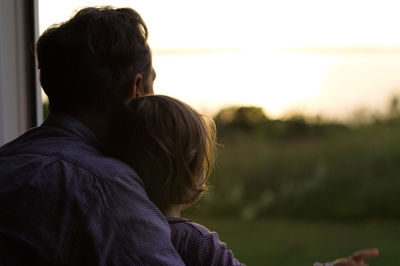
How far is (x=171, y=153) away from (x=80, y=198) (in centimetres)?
19

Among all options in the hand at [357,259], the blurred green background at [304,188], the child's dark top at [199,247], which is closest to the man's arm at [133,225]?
the child's dark top at [199,247]

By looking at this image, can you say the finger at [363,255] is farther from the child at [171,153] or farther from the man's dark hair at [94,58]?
the man's dark hair at [94,58]

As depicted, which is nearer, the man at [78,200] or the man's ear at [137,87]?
the man at [78,200]

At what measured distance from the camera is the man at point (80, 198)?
2.59 ft

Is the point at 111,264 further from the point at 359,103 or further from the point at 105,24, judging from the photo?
the point at 359,103

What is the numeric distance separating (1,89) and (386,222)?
3846 millimetres

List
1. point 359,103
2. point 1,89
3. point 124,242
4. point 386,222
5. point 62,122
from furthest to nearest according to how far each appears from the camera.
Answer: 1. point 386,222
2. point 359,103
3. point 1,89
4. point 62,122
5. point 124,242

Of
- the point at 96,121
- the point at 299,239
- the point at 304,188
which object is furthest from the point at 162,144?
the point at 299,239

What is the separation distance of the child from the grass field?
135 inches

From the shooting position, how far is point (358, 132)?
12.9 ft

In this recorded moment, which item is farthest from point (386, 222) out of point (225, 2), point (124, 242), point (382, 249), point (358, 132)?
point (124, 242)

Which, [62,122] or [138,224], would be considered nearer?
[138,224]

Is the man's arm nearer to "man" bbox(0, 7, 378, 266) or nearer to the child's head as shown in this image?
"man" bbox(0, 7, 378, 266)

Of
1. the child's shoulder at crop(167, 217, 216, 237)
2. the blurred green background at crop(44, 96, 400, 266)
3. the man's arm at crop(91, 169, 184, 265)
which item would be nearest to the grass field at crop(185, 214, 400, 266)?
the blurred green background at crop(44, 96, 400, 266)
